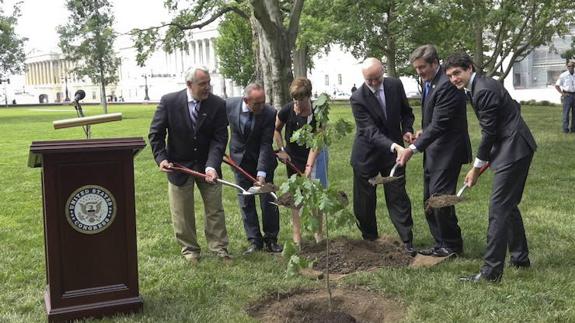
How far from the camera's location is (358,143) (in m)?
6.20

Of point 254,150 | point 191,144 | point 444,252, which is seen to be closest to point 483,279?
point 444,252

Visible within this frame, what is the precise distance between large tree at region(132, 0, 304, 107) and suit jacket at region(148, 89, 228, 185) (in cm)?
555

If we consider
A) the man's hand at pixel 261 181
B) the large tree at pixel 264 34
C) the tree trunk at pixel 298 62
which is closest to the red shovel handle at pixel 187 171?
the man's hand at pixel 261 181

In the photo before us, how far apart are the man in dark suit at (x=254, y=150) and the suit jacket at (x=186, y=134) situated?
0.35m

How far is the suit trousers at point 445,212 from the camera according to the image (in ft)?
18.7

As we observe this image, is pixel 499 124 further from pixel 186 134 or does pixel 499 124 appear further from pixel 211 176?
pixel 186 134

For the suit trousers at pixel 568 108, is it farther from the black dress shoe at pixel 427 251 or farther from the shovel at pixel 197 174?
the shovel at pixel 197 174

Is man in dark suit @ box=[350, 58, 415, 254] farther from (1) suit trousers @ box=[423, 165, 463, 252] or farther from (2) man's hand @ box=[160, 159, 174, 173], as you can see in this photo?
(2) man's hand @ box=[160, 159, 174, 173]

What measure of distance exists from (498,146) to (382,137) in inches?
47.9

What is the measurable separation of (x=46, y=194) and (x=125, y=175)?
0.56 metres

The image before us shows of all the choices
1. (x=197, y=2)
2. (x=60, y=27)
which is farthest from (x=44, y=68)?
(x=197, y=2)

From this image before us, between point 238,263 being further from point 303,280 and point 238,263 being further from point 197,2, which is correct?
point 197,2

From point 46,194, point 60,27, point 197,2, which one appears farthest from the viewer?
point 60,27

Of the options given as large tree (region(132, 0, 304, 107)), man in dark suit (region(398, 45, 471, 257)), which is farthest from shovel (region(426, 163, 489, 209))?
large tree (region(132, 0, 304, 107))
